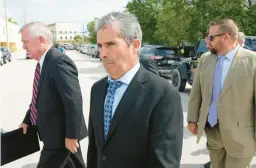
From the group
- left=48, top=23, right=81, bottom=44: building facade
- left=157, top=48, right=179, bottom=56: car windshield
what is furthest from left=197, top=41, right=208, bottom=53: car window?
left=48, top=23, right=81, bottom=44: building facade

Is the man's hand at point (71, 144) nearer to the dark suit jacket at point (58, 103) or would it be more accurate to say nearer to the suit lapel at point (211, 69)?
the dark suit jacket at point (58, 103)

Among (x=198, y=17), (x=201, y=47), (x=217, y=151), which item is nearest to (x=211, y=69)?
(x=217, y=151)

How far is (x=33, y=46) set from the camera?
314 centimetres

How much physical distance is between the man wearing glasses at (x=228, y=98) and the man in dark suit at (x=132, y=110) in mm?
1344

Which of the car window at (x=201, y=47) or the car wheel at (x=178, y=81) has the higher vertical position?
the car window at (x=201, y=47)

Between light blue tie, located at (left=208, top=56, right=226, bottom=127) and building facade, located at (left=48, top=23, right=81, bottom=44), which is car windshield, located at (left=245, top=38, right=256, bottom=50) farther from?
building facade, located at (left=48, top=23, right=81, bottom=44)

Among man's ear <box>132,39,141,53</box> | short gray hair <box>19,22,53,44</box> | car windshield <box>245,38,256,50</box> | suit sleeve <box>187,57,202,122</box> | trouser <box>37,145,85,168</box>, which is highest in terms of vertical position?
short gray hair <box>19,22,53,44</box>

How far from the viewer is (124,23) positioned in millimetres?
1801

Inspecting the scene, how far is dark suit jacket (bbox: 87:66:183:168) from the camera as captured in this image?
174 centimetres

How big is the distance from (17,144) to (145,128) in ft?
6.05

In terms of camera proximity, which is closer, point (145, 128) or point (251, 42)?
point (145, 128)

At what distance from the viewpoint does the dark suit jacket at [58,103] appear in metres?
3.00

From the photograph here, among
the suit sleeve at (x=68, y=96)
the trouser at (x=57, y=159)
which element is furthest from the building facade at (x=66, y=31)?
the suit sleeve at (x=68, y=96)

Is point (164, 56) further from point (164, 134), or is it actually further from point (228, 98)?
point (164, 134)
